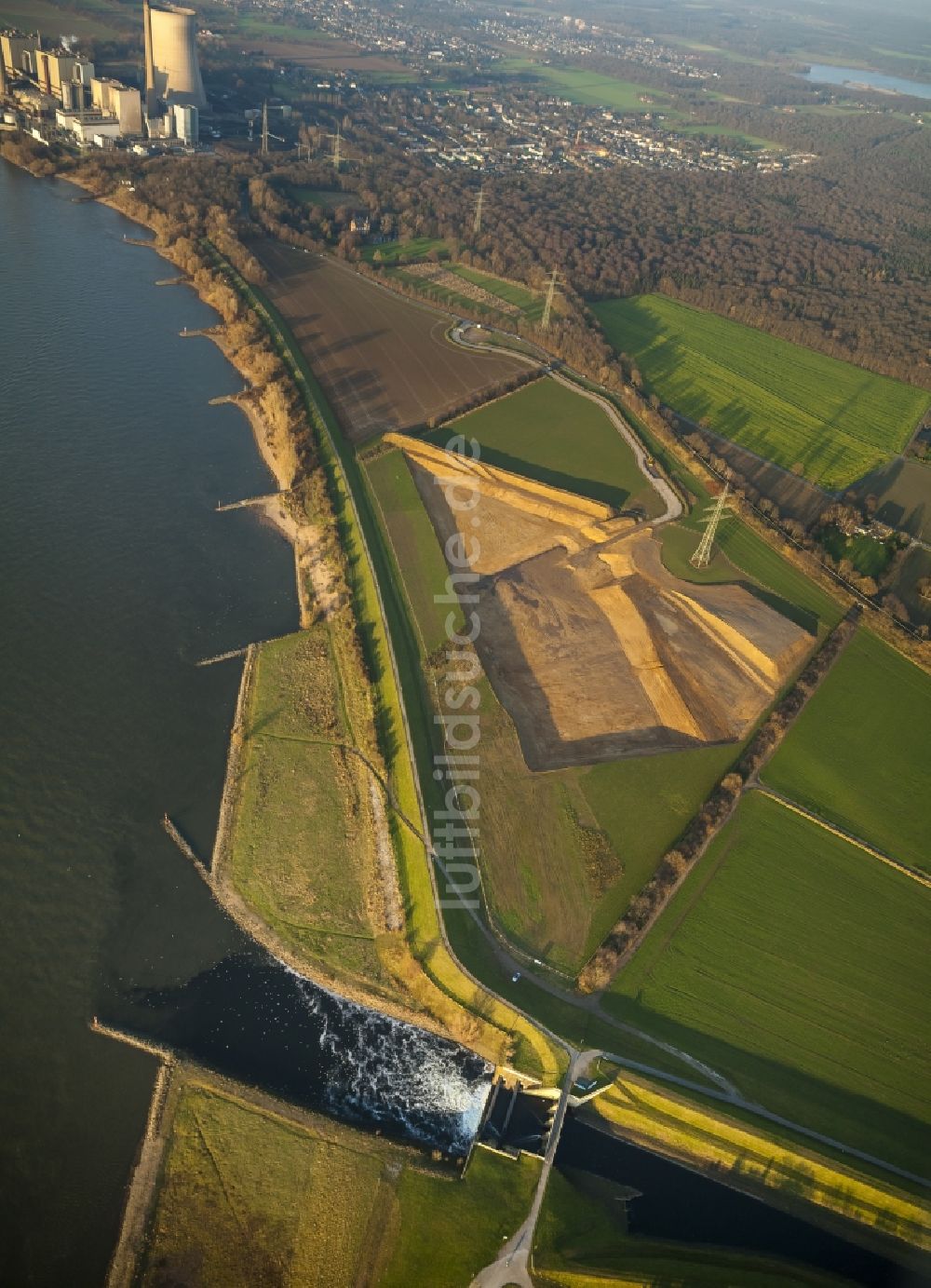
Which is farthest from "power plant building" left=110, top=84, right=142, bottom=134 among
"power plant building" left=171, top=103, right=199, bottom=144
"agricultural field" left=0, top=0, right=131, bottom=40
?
"agricultural field" left=0, top=0, right=131, bottom=40

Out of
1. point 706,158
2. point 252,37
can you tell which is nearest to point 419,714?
point 706,158

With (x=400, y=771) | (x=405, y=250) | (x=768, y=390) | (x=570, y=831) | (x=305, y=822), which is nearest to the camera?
(x=570, y=831)

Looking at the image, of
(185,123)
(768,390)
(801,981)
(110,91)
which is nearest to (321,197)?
(185,123)

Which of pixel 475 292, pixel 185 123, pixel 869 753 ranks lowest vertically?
pixel 869 753

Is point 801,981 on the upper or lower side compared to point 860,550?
lower

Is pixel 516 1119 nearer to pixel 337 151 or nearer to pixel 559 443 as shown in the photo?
pixel 559 443

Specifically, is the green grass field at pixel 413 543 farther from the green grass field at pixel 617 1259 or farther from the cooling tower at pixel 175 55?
the cooling tower at pixel 175 55
